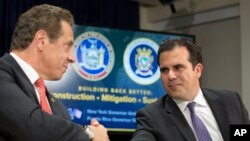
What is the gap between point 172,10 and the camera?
5938mm

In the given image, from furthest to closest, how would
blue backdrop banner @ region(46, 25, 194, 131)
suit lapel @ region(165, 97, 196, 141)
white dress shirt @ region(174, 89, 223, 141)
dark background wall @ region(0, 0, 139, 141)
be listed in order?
dark background wall @ region(0, 0, 139, 141), blue backdrop banner @ region(46, 25, 194, 131), white dress shirt @ region(174, 89, 223, 141), suit lapel @ region(165, 97, 196, 141)

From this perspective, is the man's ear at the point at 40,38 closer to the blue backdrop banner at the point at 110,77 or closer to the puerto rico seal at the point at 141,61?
the blue backdrop banner at the point at 110,77

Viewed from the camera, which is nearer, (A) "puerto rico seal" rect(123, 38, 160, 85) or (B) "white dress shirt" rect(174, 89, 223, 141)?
(B) "white dress shirt" rect(174, 89, 223, 141)

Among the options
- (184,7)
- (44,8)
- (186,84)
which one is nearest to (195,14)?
(184,7)

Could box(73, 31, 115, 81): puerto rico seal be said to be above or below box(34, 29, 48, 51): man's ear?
below

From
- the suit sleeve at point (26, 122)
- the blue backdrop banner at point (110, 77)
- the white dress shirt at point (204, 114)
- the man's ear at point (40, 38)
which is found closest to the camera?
the suit sleeve at point (26, 122)

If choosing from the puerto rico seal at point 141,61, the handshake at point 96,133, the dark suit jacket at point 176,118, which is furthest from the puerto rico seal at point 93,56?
the handshake at point 96,133

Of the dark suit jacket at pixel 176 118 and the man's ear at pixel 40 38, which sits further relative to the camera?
the dark suit jacket at pixel 176 118

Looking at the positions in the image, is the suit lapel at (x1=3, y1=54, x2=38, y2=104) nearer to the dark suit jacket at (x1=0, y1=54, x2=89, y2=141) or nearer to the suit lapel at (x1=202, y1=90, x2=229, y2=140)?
the dark suit jacket at (x1=0, y1=54, x2=89, y2=141)

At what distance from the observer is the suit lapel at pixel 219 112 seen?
7.75ft

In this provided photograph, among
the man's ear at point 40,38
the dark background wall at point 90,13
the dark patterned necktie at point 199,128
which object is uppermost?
the dark background wall at point 90,13

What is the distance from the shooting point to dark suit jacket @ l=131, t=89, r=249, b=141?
226 centimetres

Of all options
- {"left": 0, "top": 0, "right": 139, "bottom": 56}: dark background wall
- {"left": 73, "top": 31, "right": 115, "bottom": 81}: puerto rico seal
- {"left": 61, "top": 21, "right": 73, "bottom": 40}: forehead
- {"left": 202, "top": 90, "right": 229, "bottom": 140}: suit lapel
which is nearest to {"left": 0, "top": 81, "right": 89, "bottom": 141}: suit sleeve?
{"left": 61, "top": 21, "right": 73, "bottom": 40}: forehead

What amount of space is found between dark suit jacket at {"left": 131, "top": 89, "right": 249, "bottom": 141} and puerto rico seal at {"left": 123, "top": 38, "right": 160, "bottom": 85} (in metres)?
2.85
